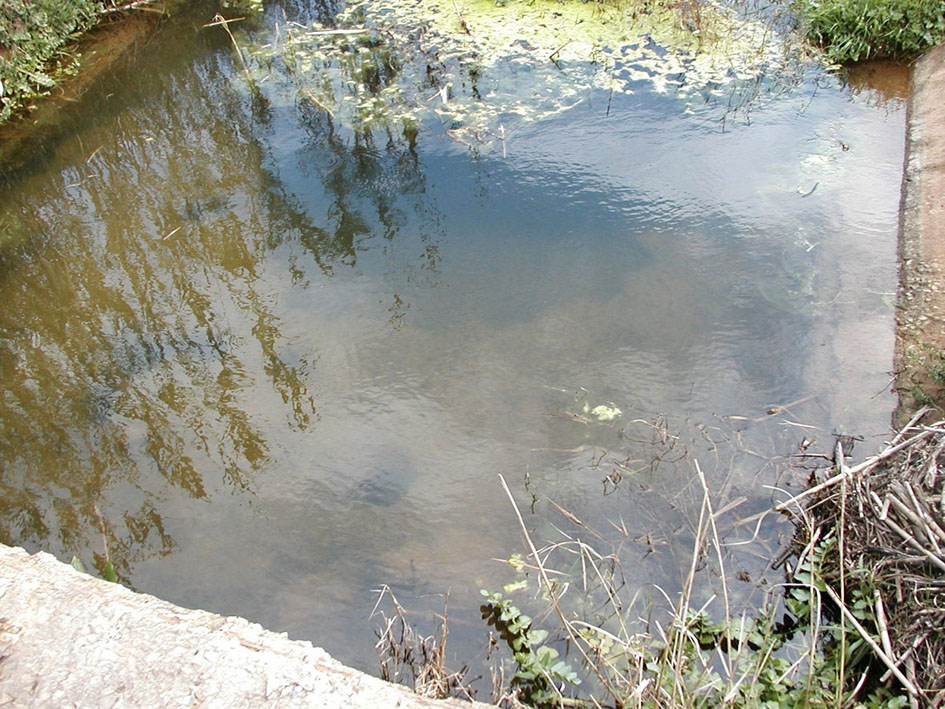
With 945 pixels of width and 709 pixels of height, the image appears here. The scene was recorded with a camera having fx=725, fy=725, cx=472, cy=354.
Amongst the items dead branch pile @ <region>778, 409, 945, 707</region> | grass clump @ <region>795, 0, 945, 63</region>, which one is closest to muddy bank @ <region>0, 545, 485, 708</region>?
dead branch pile @ <region>778, 409, 945, 707</region>

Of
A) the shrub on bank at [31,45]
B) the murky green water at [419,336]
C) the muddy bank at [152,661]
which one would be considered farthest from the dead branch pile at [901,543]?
the shrub on bank at [31,45]

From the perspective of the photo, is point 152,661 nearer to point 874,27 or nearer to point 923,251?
point 923,251

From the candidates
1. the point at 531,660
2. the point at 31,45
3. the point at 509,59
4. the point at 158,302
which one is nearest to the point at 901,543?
the point at 531,660

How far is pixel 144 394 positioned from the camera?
128 inches

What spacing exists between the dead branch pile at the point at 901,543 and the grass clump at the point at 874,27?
3800 millimetres

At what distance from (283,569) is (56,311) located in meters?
2.07

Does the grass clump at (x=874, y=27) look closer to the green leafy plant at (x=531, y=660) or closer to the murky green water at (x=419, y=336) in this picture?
the murky green water at (x=419, y=336)

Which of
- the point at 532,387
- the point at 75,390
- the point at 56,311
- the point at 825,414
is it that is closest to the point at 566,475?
the point at 532,387

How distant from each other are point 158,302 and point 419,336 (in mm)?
1381

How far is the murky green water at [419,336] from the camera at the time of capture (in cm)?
271

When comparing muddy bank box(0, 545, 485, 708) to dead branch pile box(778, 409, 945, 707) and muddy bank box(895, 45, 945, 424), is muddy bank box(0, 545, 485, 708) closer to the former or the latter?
dead branch pile box(778, 409, 945, 707)

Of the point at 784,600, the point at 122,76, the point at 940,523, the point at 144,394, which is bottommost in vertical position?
the point at 784,600

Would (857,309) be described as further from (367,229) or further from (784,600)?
(367,229)

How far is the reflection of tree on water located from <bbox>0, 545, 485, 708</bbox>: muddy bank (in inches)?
31.4
